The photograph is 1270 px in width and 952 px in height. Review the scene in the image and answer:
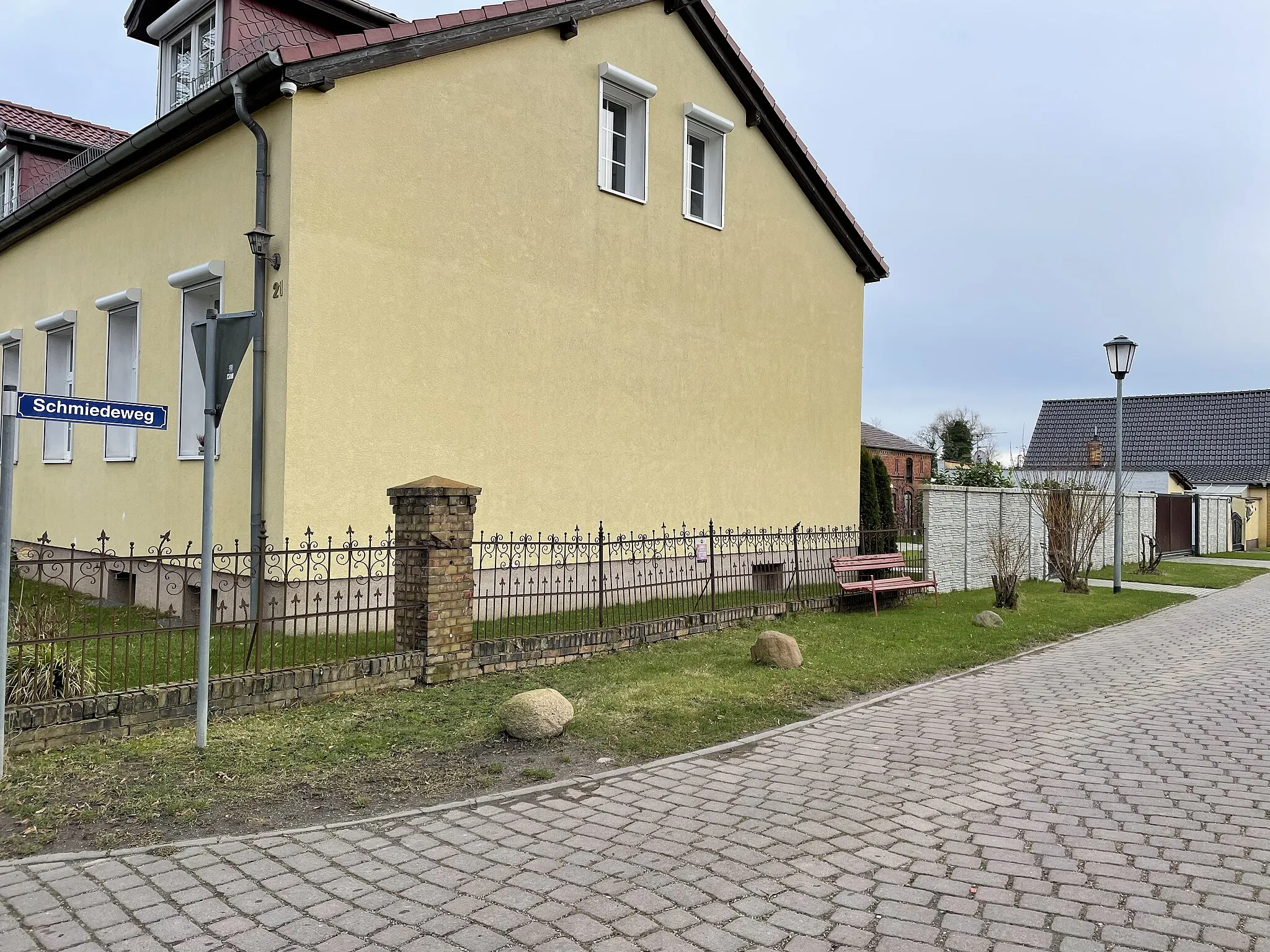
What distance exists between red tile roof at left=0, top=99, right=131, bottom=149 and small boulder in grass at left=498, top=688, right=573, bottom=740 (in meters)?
15.1

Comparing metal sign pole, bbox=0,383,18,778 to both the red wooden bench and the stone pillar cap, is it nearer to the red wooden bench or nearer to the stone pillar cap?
the stone pillar cap

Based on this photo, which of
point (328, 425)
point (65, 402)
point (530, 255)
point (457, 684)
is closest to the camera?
point (65, 402)

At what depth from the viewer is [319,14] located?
1297cm

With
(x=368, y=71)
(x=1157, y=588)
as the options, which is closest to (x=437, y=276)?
(x=368, y=71)

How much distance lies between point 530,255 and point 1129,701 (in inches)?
349

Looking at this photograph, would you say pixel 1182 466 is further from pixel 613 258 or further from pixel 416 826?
pixel 416 826

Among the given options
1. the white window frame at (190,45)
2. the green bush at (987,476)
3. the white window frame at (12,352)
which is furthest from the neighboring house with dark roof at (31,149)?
the green bush at (987,476)

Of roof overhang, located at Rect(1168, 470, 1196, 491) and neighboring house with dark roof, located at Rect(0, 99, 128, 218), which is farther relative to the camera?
roof overhang, located at Rect(1168, 470, 1196, 491)

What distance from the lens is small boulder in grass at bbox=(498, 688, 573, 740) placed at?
21.3 feet

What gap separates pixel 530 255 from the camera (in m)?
12.6

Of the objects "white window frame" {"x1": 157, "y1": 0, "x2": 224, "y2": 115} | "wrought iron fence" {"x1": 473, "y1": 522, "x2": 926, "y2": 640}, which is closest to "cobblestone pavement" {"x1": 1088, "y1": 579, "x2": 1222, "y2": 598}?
"wrought iron fence" {"x1": 473, "y1": 522, "x2": 926, "y2": 640}

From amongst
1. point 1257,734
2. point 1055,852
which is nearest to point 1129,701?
point 1257,734

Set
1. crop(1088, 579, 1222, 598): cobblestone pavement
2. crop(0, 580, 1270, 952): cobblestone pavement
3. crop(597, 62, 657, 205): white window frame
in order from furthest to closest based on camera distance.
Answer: crop(1088, 579, 1222, 598): cobblestone pavement < crop(597, 62, 657, 205): white window frame < crop(0, 580, 1270, 952): cobblestone pavement

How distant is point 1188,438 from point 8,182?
176 ft
